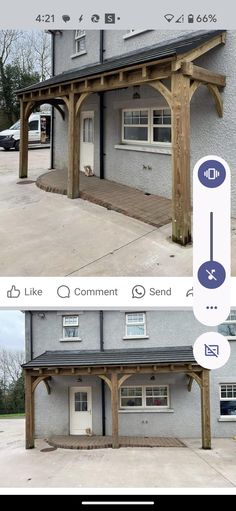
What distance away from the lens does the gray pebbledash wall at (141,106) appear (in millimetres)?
2154

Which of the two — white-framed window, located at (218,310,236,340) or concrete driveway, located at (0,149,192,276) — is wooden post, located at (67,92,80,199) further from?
white-framed window, located at (218,310,236,340)

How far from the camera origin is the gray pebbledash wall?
215cm

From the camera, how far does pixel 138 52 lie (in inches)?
112

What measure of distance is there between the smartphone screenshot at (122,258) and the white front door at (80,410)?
0.05 ft

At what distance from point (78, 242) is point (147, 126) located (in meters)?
1.62

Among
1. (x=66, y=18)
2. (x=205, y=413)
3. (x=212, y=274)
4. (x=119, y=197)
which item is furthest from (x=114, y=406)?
(x=66, y=18)

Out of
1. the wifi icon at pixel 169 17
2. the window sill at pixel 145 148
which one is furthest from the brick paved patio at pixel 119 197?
the wifi icon at pixel 169 17

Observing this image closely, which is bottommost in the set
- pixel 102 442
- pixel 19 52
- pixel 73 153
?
pixel 102 442

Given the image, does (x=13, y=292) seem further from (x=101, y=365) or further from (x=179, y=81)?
(x=101, y=365)

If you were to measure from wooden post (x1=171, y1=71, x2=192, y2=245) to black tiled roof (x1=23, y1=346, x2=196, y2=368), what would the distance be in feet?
3.59

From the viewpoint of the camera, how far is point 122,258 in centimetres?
187

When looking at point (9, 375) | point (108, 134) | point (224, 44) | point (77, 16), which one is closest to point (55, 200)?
point (108, 134)

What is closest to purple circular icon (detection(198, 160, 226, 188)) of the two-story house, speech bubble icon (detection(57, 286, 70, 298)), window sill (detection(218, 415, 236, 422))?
speech bubble icon (detection(57, 286, 70, 298))

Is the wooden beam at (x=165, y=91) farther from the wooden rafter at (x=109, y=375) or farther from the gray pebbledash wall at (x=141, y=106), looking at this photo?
the wooden rafter at (x=109, y=375)
